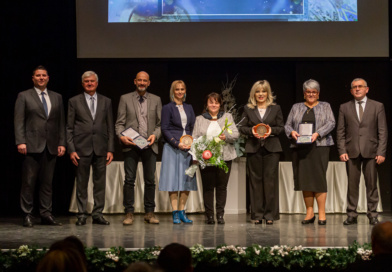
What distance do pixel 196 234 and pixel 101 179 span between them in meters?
1.37

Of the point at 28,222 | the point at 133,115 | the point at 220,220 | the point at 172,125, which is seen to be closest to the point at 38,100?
the point at 133,115

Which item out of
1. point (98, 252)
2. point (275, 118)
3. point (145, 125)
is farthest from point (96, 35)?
point (98, 252)

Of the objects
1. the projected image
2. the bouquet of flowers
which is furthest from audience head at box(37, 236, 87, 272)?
the projected image

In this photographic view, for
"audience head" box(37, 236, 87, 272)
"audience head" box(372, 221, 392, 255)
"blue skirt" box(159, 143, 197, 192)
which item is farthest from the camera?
"blue skirt" box(159, 143, 197, 192)

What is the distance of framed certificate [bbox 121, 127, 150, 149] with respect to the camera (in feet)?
20.0

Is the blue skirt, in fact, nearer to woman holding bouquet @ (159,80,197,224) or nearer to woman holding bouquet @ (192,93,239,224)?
woman holding bouquet @ (159,80,197,224)

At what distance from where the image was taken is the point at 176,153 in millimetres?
6230

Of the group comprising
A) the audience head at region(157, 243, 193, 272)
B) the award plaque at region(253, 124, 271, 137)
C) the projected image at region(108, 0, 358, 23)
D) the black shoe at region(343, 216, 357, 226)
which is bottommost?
the black shoe at region(343, 216, 357, 226)

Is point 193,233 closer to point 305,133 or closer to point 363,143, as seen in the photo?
point 305,133

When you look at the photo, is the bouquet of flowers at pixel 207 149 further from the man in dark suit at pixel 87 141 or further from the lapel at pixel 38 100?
the lapel at pixel 38 100

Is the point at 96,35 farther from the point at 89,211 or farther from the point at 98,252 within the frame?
the point at 98,252

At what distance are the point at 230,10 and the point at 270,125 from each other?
2.14m

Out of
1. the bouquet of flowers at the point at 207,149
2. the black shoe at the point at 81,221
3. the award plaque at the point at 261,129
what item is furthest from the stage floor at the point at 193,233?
the award plaque at the point at 261,129

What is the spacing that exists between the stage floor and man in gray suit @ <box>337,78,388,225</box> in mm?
255
